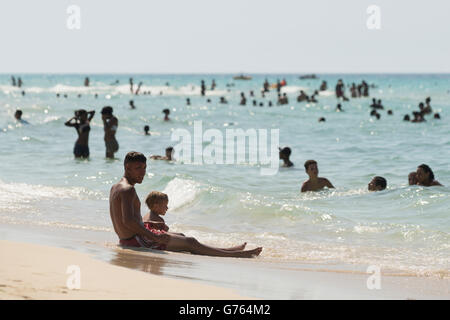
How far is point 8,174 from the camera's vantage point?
14516mm

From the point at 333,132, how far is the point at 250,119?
865 centimetres

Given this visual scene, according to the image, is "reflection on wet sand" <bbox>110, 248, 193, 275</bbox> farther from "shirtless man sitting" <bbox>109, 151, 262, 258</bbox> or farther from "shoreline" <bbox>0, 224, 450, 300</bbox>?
"shirtless man sitting" <bbox>109, 151, 262, 258</bbox>

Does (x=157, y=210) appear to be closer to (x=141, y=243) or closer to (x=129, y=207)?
(x=141, y=243)

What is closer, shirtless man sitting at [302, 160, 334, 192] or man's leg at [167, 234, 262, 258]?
man's leg at [167, 234, 262, 258]

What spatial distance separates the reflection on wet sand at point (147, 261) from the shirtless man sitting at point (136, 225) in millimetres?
139

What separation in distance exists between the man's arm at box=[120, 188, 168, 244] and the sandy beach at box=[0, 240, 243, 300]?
847mm

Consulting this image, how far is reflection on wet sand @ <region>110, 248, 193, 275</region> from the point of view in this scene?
6.03 metres

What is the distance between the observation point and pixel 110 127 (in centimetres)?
1716

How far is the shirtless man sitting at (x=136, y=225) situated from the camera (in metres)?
6.93

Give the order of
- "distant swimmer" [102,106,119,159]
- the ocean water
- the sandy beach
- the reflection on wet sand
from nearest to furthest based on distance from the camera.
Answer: the sandy beach < the reflection on wet sand < the ocean water < "distant swimmer" [102,106,119,159]

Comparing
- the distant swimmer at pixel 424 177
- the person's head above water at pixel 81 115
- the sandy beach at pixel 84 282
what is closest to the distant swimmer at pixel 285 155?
the distant swimmer at pixel 424 177

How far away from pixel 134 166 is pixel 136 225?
1.88ft

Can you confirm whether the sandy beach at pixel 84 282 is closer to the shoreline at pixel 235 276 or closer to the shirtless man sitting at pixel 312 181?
the shoreline at pixel 235 276

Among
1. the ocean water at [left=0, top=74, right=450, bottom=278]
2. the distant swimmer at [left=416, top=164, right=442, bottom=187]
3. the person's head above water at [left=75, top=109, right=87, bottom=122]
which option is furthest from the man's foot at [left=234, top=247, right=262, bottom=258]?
the person's head above water at [left=75, top=109, right=87, bottom=122]
